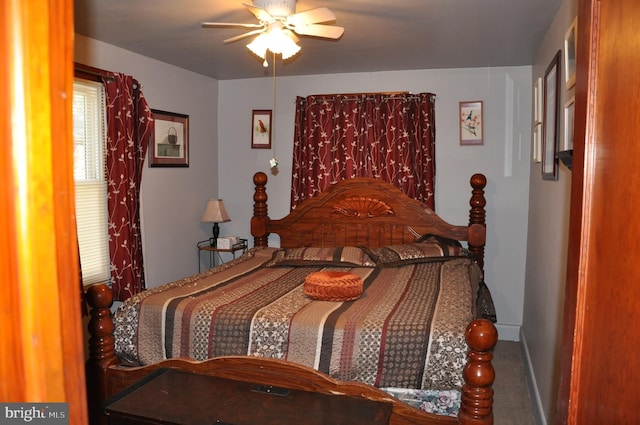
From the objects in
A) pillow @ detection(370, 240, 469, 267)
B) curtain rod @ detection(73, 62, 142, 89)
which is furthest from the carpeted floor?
curtain rod @ detection(73, 62, 142, 89)

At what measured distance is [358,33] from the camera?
132 inches

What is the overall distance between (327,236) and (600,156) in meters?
3.76

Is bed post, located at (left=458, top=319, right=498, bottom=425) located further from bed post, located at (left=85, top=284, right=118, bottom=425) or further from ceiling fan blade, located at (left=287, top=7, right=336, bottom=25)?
bed post, located at (left=85, top=284, right=118, bottom=425)

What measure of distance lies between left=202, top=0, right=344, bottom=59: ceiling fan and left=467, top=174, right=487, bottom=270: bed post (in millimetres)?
1995

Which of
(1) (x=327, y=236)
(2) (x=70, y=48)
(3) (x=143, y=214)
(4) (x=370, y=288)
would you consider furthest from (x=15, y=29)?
(1) (x=327, y=236)

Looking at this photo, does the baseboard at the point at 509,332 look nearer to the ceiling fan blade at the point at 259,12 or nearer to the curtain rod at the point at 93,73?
the ceiling fan blade at the point at 259,12

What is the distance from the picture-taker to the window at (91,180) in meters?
3.42

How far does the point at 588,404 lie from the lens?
0.76m

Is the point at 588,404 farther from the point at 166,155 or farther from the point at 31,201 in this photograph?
the point at 166,155

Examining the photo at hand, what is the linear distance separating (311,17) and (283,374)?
1.68 m

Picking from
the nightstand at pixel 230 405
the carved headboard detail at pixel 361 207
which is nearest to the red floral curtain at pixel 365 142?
the carved headboard detail at pixel 361 207

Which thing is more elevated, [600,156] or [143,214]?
[600,156]

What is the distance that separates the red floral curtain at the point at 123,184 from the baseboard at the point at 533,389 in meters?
2.74

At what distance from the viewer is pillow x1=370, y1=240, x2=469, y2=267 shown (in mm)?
3775
